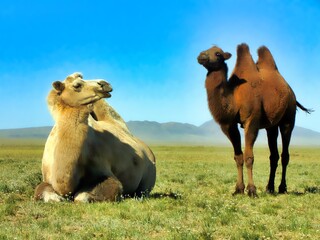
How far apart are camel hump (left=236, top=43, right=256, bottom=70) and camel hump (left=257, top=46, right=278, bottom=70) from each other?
0.62m

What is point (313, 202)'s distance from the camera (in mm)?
9898

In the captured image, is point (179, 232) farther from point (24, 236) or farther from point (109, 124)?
point (109, 124)

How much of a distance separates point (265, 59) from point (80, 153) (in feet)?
19.2

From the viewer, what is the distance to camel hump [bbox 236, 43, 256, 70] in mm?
11383

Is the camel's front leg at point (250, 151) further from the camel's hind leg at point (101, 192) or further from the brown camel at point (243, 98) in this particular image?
the camel's hind leg at point (101, 192)

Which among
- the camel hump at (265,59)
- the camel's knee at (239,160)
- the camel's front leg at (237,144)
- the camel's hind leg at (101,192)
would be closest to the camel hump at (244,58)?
the camel hump at (265,59)

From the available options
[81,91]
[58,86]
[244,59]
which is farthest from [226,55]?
[58,86]

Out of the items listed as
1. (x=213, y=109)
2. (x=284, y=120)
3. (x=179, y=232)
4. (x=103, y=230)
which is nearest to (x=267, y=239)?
(x=179, y=232)

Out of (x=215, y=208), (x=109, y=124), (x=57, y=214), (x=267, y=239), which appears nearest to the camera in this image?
(x=267, y=239)

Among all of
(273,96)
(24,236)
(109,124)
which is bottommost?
(24,236)

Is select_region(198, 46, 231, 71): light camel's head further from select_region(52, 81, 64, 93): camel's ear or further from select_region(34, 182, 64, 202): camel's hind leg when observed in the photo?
select_region(34, 182, 64, 202): camel's hind leg

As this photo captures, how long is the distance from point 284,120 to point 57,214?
6.73 m

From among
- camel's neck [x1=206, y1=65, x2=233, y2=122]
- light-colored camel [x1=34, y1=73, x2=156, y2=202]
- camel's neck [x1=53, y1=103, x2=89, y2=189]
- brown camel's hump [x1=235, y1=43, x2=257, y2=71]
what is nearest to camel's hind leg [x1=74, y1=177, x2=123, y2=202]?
light-colored camel [x1=34, y1=73, x2=156, y2=202]

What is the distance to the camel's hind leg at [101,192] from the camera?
8523mm
